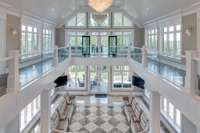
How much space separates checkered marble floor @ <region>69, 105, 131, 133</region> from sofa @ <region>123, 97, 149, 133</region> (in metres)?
0.31

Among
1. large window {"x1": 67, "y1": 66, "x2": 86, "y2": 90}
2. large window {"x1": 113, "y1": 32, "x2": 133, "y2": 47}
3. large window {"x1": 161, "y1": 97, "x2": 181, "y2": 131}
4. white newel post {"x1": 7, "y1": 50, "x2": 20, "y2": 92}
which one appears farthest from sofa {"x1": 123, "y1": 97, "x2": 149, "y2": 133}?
white newel post {"x1": 7, "y1": 50, "x2": 20, "y2": 92}

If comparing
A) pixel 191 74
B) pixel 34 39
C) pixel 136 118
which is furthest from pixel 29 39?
pixel 191 74

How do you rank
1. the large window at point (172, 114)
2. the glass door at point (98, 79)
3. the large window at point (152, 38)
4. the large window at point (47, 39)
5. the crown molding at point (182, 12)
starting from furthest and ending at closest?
the glass door at point (98, 79) < the large window at point (47, 39) < the large window at point (152, 38) < the large window at point (172, 114) < the crown molding at point (182, 12)

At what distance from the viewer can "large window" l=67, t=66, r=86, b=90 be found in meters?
21.1

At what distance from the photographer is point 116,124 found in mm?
14195

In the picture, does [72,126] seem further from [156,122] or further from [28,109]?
[156,122]

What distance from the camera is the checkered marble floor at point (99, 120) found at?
1332 cm

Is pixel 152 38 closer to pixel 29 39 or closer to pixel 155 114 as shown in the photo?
pixel 29 39

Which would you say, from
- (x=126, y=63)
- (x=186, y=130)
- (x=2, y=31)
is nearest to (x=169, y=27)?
(x=126, y=63)

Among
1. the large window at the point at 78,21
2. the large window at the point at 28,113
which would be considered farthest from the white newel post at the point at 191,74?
the large window at the point at 78,21

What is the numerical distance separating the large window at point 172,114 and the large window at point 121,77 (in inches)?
262

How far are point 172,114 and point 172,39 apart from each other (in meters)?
3.74

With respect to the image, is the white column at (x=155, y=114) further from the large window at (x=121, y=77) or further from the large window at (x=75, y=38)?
the large window at (x=75, y=38)

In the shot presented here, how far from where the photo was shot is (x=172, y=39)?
1304 centimetres
